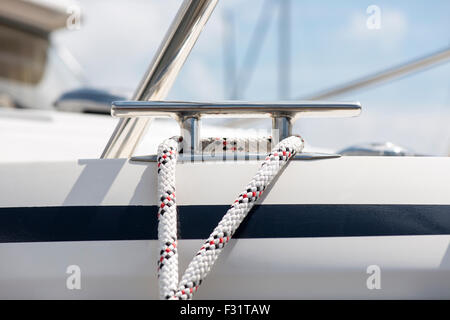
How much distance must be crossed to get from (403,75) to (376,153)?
2.63 ft

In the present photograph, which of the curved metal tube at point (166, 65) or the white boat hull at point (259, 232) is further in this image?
the curved metal tube at point (166, 65)

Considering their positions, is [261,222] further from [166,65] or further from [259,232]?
[166,65]

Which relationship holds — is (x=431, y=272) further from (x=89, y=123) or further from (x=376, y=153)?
(x=89, y=123)

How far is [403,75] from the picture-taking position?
6.45 ft

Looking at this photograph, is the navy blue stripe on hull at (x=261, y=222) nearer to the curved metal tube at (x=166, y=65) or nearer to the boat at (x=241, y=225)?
the boat at (x=241, y=225)

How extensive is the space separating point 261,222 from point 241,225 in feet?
0.12

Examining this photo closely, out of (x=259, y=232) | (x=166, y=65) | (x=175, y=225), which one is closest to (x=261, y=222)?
(x=259, y=232)

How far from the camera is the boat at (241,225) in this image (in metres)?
0.80

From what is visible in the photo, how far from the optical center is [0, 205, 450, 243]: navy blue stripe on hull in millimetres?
805

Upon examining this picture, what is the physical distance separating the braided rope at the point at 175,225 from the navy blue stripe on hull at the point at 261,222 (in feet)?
0.09

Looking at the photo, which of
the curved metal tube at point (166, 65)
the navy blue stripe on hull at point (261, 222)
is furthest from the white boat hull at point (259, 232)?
the curved metal tube at point (166, 65)

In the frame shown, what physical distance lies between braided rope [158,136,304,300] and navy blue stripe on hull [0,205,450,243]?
0.09 ft

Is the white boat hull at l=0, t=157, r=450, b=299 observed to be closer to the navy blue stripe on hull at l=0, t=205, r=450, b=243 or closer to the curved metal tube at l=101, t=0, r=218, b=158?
the navy blue stripe on hull at l=0, t=205, r=450, b=243

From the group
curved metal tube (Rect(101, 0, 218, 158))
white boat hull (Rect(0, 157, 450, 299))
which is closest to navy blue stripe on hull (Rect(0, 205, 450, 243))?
white boat hull (Rect(0, 157, 450, 299))
